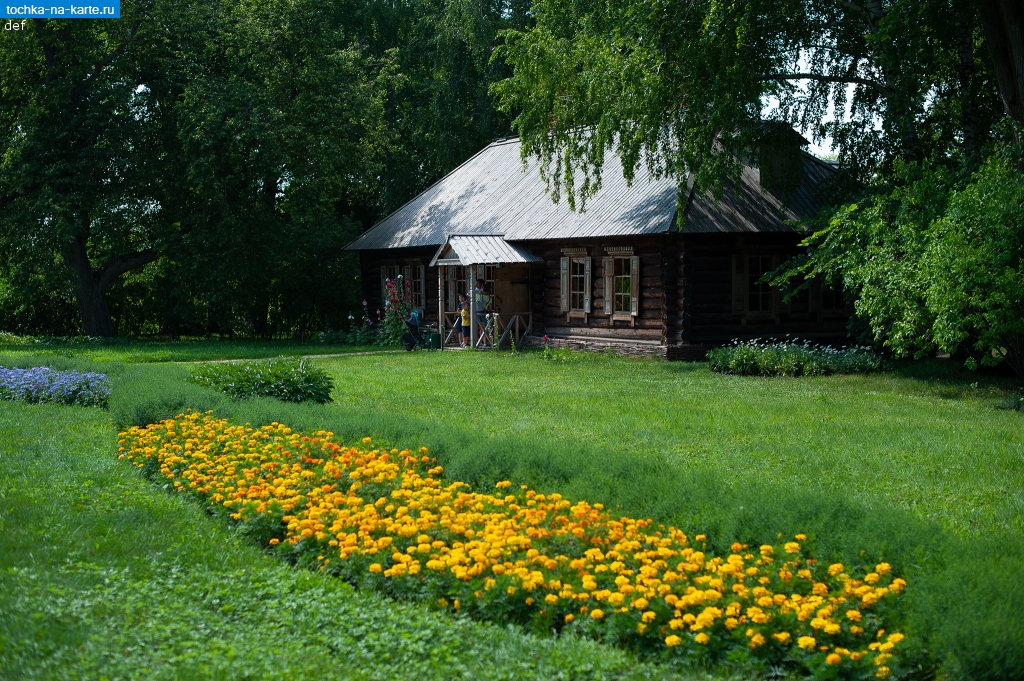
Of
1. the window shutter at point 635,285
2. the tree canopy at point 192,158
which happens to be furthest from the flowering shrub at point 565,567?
the tree canopy at point 192,158

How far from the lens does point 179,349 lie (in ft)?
87.6

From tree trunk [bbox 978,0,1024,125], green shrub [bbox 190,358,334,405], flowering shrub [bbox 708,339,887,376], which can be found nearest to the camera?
green shrub [bbox 190,358,334,405]

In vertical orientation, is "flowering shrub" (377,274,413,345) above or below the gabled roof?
below

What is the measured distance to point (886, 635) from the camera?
5082 millimetres

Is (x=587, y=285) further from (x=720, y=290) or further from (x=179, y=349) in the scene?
(x=179, y=349)

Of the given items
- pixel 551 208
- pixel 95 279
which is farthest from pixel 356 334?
pixel 95 279

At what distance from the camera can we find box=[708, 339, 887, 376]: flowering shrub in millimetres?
18688

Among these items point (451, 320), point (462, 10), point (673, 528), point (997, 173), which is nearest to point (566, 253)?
point (451, 320)

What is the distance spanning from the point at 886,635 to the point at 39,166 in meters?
28.4

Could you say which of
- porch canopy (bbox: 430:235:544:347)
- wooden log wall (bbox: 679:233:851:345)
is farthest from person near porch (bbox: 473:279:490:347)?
wooden log wall (bbox: 679:233:851:345)

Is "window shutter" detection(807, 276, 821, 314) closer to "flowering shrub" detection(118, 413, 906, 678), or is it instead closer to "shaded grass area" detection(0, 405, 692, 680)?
"flowering shrub" detection(118, 413, 906, 678)

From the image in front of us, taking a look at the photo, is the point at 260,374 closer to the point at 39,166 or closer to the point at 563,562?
the point at 563,562

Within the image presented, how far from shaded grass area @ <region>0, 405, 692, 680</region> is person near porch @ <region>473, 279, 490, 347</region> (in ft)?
58.3

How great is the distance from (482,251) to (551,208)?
7.75 ft
